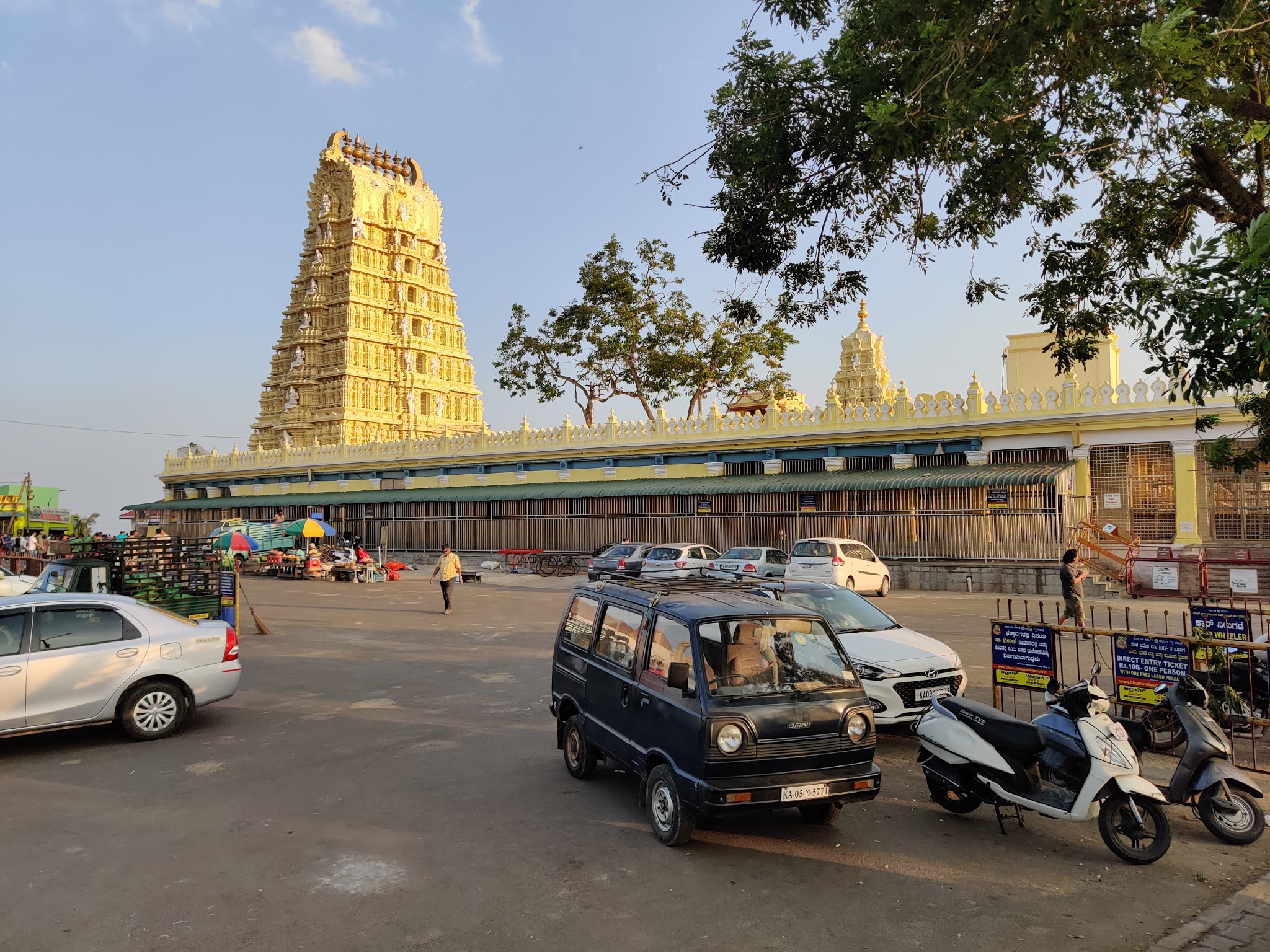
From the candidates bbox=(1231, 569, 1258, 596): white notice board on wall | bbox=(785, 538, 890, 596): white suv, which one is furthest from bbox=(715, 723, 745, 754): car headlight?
bbox=(1231, 569, 1258, 596): white notice board on wall

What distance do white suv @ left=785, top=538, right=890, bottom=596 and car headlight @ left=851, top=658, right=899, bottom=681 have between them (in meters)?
12.4

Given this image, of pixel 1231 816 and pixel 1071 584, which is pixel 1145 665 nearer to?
pixel 1231 816

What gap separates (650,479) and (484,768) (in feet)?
83.0

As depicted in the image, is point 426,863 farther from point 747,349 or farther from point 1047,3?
point 747,349

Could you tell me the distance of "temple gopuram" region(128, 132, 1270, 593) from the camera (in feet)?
76.2

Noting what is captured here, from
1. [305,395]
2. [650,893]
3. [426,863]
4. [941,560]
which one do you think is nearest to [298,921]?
[426,863]

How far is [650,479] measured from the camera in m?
32.2

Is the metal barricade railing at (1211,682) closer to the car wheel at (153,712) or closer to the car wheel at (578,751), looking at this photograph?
the car wheel at (578,751)

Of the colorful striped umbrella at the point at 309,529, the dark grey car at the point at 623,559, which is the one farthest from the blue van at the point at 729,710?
the colorful striped umbrella at the point at 309,529

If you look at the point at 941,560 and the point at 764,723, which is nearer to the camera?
the point at 764,723

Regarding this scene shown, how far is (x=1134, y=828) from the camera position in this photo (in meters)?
5.21

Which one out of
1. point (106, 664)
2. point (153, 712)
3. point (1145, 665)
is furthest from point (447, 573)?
point (1145, 665)

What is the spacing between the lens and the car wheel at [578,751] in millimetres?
6773

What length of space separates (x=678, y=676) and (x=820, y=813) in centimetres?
154
